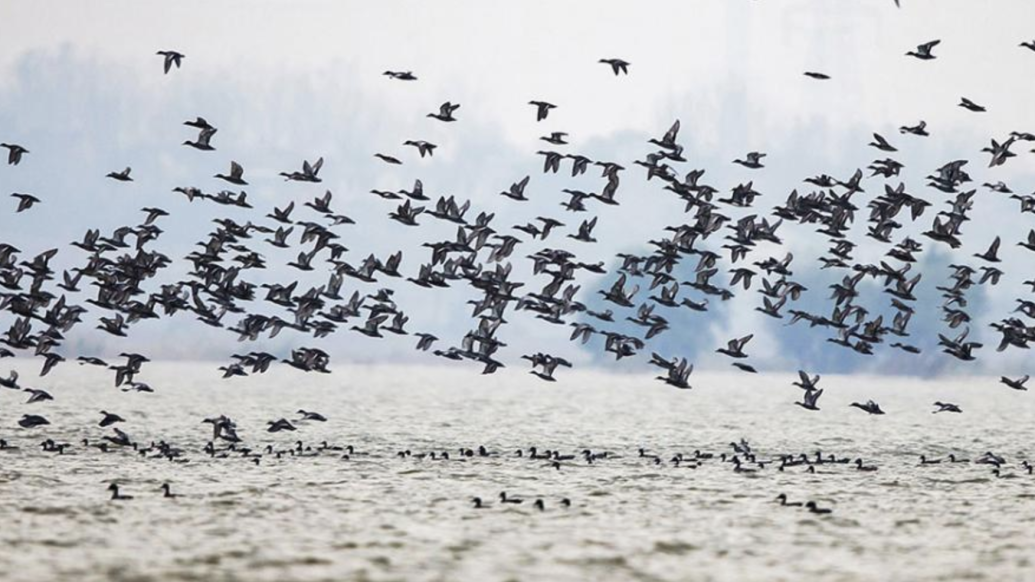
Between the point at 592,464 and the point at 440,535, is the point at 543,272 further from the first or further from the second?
the point at 440,535

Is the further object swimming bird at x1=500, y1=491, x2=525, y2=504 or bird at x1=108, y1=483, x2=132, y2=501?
swimming bird at x1=500, y1=491, x2=525, y2=504

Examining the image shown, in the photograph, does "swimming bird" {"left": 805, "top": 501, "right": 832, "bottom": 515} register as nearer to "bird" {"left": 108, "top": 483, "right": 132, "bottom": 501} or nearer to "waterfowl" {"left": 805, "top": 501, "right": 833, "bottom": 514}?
"waterfowl" {"left": 805, "top": 501, "right": 833, "bottom": 514}

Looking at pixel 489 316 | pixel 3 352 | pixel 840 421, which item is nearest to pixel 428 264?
pixel 489 316

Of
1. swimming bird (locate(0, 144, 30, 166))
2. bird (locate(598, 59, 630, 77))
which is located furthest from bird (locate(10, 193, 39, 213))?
bird (locate(598, 59, 630, 77))

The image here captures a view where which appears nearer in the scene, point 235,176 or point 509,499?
point 509,499

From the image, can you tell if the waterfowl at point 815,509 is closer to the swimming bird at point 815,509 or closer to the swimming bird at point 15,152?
the swimming bird at point 815,509

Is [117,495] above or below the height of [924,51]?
below

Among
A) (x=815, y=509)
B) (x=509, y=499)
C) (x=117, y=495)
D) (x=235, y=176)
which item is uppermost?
(x=235, y=176)

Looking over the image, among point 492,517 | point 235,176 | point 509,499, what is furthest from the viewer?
point 235,176

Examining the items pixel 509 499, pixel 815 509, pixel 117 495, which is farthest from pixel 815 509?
pixel 117 495

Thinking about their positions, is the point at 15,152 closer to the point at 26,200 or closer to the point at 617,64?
the point at 26,200

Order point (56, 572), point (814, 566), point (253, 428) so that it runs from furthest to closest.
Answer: point (253, 428) → point (814, 566) → point (56, 572)

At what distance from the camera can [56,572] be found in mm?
36812

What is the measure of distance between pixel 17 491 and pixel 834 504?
87.6 ft
